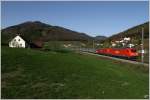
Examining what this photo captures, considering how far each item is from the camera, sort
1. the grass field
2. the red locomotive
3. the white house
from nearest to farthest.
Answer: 1. the grass field
2. the red locomotive
3. the white house

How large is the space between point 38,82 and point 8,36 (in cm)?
6956

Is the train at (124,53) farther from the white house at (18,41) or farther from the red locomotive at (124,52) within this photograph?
the white house at (18,41)

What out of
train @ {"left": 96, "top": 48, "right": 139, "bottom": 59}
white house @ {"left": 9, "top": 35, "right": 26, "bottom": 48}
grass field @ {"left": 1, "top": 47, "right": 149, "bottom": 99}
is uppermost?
white house @ {"left": 9, "top": 35, "right": 26, "bottom": 48}

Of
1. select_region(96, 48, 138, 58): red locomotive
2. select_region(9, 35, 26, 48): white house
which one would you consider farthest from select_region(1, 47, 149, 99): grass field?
select_region(9, 35, 26, 48): white house

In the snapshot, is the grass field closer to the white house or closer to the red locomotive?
the red locomotive

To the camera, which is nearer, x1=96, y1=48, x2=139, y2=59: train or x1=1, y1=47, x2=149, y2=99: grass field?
x1=1, y1=47, x2=149, y2=99: grass field

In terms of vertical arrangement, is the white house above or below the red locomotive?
above

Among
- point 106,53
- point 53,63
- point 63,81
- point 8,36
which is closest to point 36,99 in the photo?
point 63,81

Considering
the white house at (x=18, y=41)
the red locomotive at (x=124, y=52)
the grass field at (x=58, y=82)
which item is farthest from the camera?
the white house at (x=18, y=41)

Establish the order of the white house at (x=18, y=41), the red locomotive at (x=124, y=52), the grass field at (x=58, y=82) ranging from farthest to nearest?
the white house at (x=18, y=41) < the red locomotive at (x=124, y=52) < the grass field at (x=58, y=82)

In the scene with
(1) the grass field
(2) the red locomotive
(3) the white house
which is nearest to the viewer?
(1) the grass field

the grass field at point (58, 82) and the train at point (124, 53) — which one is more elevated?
the train at point (124, 53)

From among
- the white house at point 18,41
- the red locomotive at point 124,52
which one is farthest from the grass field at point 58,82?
the white house at point 18,41

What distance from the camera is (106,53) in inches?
2977
